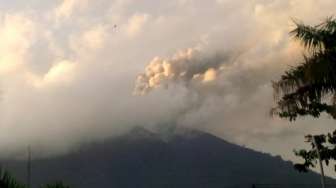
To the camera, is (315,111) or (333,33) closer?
(333,33)

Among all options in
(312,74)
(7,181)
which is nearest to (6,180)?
(7,181)

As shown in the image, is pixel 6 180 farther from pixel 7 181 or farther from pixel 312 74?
pixel 312 74

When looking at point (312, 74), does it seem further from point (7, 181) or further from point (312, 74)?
point (7, 181)

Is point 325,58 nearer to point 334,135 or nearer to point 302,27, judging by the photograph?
point 302,27

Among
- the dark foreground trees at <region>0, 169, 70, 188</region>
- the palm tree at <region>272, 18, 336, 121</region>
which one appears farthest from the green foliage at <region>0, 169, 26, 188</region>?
the palm tree at <region>272, 18, 336, 121</region>

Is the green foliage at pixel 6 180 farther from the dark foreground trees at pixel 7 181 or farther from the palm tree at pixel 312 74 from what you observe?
the palm tree at pixel 312 74

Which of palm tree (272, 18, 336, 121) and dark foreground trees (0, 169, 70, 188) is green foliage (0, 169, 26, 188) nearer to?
dark foreground trees (0, 169, 70, 188)

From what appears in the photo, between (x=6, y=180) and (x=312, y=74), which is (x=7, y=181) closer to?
(x=6, y=180)

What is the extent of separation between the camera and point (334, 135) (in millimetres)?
25125

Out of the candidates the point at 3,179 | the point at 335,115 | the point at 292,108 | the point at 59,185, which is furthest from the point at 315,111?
the point at 3,179

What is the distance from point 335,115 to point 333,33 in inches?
120

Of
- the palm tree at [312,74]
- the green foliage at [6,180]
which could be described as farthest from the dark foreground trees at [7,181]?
the palm tree at [312,74]

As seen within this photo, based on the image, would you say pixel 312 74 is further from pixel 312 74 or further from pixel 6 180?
pixel 6 180

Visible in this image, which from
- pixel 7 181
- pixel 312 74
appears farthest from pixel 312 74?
pixel 7 181
